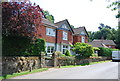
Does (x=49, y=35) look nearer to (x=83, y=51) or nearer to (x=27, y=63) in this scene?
(x=83, y=51)

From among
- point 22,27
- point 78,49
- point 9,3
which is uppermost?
point 9,3

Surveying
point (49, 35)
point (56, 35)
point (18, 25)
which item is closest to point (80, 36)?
point (56, 35)

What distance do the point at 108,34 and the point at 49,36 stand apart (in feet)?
185

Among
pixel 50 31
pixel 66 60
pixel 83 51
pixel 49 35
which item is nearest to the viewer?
pixel 66 60

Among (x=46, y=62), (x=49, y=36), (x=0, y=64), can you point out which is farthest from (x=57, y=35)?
(x=0, y=64)

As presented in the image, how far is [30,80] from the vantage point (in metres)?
Answer: 9.05

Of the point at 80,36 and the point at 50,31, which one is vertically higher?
the point at 50,31

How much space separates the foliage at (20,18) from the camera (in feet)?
36.1

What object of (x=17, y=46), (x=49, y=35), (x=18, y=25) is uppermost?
(x=49, y=35)

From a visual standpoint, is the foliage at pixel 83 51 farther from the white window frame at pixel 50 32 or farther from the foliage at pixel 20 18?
the foliage at pixel 20 18

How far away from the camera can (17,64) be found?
1230 cm

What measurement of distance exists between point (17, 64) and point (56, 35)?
14628 mm

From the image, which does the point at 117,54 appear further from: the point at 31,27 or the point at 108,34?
the point at 108,34

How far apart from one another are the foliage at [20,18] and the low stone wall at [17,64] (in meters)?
2.56
